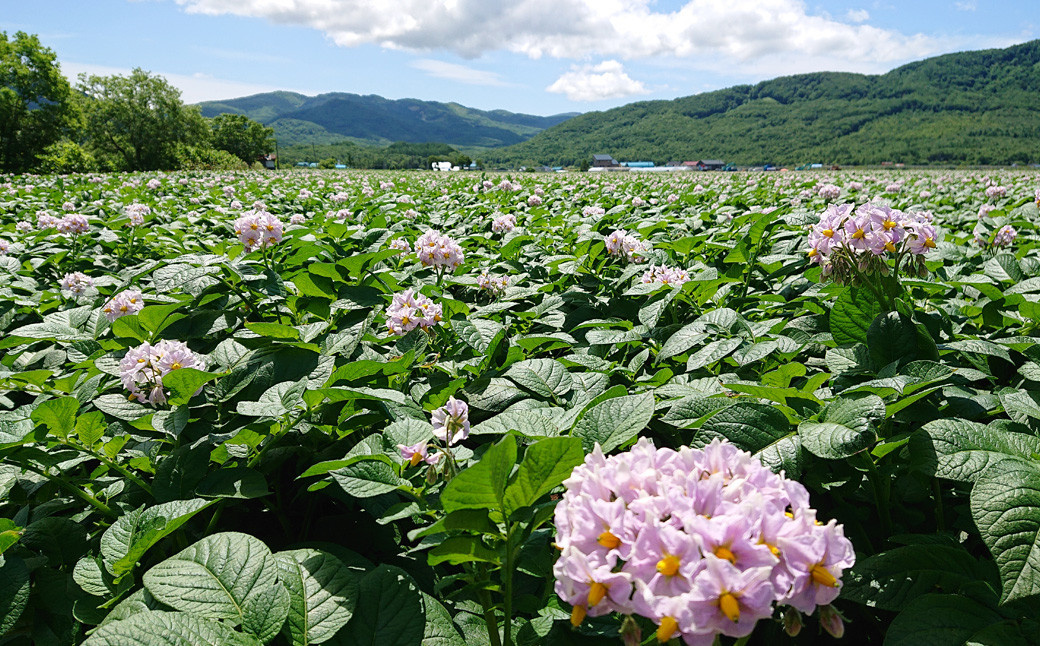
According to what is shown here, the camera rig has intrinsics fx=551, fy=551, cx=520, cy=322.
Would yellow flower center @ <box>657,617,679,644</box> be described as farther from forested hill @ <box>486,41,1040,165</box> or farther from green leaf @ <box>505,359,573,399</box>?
forested hill @ <box>486,41,1040,165</box>

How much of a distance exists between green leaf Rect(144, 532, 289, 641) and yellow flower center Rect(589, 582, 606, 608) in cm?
65

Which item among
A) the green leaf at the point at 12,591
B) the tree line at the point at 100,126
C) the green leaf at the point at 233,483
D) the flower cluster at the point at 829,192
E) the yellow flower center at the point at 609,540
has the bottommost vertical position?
the green leaf at the point at 12,591

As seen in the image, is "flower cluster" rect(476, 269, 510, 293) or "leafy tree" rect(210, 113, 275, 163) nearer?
"flower cluster" rect(476, 269, 510, 293)

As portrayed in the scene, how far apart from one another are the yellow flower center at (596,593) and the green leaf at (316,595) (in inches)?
23.2

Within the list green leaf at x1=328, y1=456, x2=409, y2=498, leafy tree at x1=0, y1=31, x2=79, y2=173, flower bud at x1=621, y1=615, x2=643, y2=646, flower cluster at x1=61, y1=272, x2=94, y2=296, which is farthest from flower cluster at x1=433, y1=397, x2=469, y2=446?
leafy tree at x1=0, y1=31, x2=79, y2=173

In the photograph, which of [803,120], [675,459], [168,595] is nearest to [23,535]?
[168,595]

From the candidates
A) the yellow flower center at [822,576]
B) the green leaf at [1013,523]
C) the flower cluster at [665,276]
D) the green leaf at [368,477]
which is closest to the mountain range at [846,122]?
the flower cluster at [665,276]

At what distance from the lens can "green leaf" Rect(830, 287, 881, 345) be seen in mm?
1828

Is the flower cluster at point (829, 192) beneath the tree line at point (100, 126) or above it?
beneath

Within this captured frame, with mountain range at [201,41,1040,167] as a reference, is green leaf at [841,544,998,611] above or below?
below

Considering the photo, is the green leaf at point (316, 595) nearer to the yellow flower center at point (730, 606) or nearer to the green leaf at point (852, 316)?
the yellow flower center at point (730, 606)

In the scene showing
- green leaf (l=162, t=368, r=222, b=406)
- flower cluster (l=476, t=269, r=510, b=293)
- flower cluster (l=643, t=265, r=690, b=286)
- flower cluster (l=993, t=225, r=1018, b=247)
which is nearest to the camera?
green leaf (l=162, t=368, r=222, b=406)

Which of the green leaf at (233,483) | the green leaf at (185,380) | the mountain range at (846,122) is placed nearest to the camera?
the green leaf at (233,483)

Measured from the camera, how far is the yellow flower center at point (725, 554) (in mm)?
760
